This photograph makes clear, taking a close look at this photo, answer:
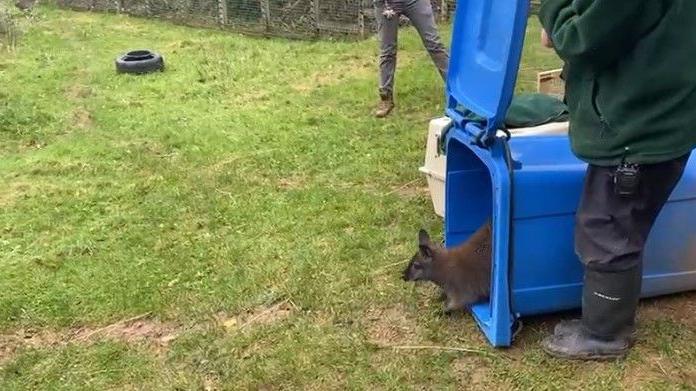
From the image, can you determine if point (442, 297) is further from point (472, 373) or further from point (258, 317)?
point (258, 317)

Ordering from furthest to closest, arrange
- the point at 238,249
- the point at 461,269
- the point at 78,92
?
the point at 78,92 < the point at 238,249 < the point at 461,269

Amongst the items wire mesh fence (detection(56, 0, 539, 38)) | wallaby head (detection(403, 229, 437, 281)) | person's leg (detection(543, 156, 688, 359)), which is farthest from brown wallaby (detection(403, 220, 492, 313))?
wire mesh fence (detection(56, 0, 539, 38))


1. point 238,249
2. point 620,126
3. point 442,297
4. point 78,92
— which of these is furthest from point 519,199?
point 78,92

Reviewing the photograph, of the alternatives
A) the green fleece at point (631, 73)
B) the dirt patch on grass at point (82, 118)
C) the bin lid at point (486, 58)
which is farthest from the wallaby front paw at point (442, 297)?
the dirt patch on grass at point (82, 118)

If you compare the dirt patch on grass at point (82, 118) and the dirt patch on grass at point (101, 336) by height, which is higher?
the dirt patch on grass at point (101, 336)

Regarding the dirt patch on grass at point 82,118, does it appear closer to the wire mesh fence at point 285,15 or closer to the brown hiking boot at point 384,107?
the brown hiking boot at point 384,107

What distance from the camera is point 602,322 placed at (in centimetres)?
273

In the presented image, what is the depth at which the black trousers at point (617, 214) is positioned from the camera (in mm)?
2523

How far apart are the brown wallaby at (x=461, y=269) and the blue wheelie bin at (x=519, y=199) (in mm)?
72

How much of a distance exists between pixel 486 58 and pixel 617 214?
2.30 feet

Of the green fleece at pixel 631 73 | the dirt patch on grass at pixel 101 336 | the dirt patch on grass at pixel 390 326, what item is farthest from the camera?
the dirt patch on grass at pixel 101 336

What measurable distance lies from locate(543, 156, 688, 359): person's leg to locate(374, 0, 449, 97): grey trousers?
329cm

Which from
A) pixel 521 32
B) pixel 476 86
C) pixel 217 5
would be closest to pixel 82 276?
pixel 476 86

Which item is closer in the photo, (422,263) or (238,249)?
(422,263)
